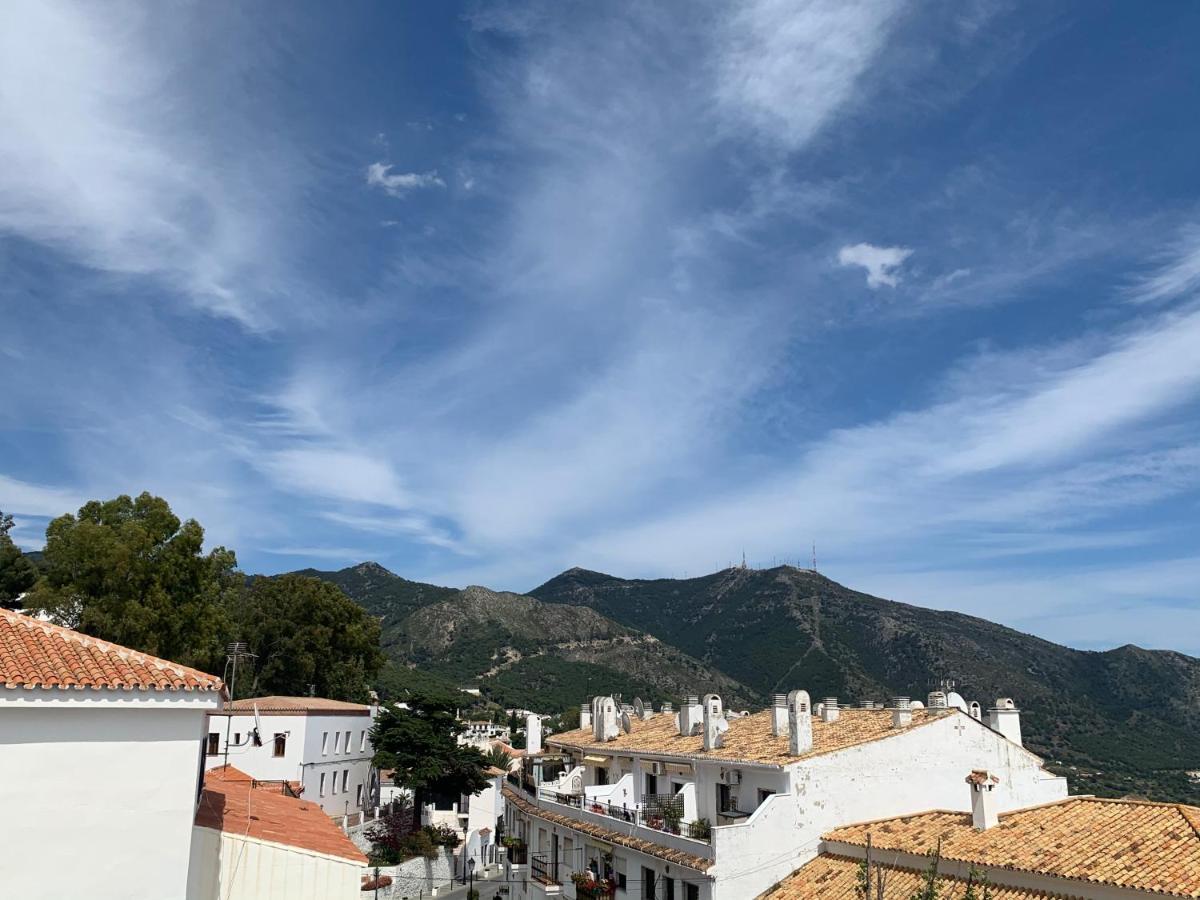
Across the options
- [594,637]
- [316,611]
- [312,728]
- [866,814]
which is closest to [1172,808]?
[866,814]

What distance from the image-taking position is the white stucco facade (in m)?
45.0

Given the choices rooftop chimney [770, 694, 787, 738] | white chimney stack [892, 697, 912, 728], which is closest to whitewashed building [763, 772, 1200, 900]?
white chimney stack [892, 697, 912, 728]

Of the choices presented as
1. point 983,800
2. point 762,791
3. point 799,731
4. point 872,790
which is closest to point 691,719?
point 762,791

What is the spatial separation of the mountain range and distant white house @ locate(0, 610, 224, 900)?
7840 centimetres

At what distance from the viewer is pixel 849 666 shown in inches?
5782

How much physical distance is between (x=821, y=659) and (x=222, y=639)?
11952 centimetres

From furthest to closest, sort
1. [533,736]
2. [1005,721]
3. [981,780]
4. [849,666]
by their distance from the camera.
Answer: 1. [849,666]
2. [533,736]
3. [1005,721]
4. [981,780]

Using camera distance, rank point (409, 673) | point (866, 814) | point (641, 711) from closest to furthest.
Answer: point (866, 814), point (641, 711), point (409, 673)

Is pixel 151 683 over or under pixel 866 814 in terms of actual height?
over

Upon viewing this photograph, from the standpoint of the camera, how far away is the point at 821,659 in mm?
155625

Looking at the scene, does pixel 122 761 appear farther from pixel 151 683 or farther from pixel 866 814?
pixel 866 814

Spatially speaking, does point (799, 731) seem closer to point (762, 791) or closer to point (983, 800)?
point (762, 791)

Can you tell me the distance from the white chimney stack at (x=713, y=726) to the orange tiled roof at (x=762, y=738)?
1.02ft

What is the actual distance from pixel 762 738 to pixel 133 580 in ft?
96.8
